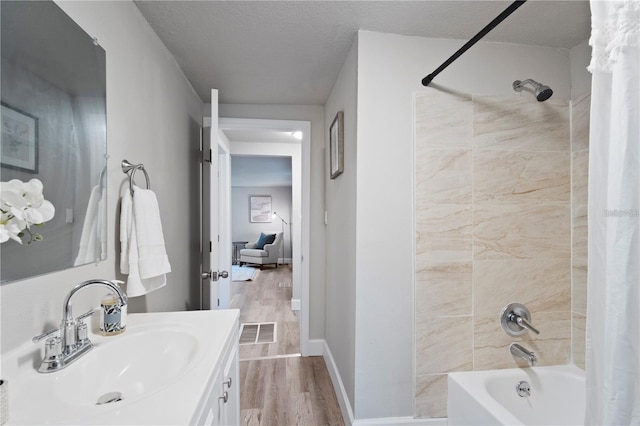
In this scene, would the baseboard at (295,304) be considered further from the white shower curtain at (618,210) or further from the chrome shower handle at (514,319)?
the white shower curtain at (618,210)

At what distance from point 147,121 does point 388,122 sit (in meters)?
1.29

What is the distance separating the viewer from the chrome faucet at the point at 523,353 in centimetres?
165

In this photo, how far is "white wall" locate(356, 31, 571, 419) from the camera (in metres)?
1.62

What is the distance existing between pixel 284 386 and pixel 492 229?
1831mm

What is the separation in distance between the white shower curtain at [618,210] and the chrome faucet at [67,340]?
129cm

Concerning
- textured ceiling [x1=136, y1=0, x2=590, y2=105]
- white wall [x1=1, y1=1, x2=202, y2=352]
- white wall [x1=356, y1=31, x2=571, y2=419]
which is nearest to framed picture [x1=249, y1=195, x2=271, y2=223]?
white wall [x1=1, y1=1, x2=202, y2=352]

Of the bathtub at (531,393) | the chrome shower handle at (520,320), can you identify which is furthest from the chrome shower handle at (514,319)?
the bathtub at (531,393)

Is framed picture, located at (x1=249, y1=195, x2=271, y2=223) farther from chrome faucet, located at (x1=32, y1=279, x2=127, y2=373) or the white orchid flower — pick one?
the white orchid flower

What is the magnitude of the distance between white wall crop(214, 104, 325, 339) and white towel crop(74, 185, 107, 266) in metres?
1.79

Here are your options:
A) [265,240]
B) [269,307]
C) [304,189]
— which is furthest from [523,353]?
[265,240]

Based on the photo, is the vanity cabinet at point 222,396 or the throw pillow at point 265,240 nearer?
the vanity cabinet at point 222,396

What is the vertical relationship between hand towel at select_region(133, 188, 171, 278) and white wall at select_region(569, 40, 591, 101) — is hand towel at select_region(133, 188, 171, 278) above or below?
below

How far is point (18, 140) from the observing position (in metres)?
0.78

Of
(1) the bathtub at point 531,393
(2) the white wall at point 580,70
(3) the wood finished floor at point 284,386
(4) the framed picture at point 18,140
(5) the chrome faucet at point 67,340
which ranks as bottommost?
(3) the wood finished floor at point 284,386
